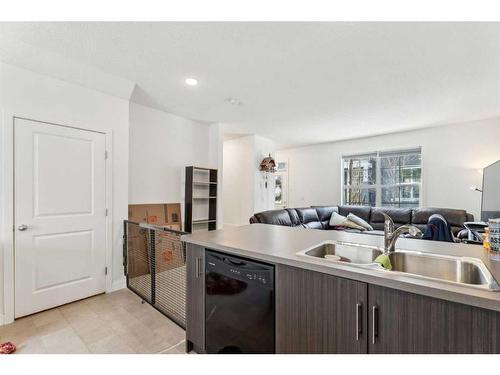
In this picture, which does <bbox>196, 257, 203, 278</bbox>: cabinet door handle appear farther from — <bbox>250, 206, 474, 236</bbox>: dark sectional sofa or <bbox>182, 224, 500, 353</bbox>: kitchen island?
<bbox>250, 206, 474, 236</bbox>: dark sectional sofa

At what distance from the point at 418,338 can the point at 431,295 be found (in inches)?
7.3

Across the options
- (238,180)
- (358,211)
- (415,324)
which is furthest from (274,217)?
(415,324)

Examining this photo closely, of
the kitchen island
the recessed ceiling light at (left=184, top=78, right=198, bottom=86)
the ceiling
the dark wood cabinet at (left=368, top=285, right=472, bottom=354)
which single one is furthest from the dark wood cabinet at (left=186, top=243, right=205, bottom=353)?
the recessed ceiling light at (left=184, top=78, right=198, bottom=86)

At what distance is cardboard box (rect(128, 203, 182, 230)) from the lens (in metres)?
3.35

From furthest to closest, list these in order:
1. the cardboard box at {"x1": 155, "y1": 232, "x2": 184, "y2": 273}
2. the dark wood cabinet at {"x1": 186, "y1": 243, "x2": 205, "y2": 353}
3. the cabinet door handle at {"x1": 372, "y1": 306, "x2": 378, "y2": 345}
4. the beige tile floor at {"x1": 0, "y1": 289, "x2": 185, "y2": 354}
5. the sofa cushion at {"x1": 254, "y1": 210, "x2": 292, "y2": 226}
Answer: the sofa cushion at {"x1": 254, "y1": 210, "x2": 292, "y2": 226} → the cardboard box at {"x1": 155, "y1": 232, "x2": 184, "y2": 273} → the beige tile floor at {"x1": 0, "y1": 289, "x2": 185, "y2": 354} → the dark wood cabinet at {"x1": 186, "y1": 243, "x2": 205, "y2": 353} → the cabinet door handle at {"x1": 372, "y1": 306, "x2": 378, "y2": 345}

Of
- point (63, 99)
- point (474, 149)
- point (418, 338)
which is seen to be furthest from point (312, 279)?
point (474, 149)

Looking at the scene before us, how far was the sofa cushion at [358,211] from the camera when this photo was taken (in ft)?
17.5

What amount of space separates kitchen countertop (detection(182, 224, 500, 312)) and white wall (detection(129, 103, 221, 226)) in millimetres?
2153

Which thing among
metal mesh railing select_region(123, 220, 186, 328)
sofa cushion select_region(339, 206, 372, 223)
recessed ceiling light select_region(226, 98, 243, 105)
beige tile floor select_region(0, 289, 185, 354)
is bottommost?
beige tile floor select_region(0, 289, 185, 354)

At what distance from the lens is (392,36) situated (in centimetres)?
193

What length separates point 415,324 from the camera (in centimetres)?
87

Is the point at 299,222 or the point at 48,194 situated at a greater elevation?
the point at 48,194
